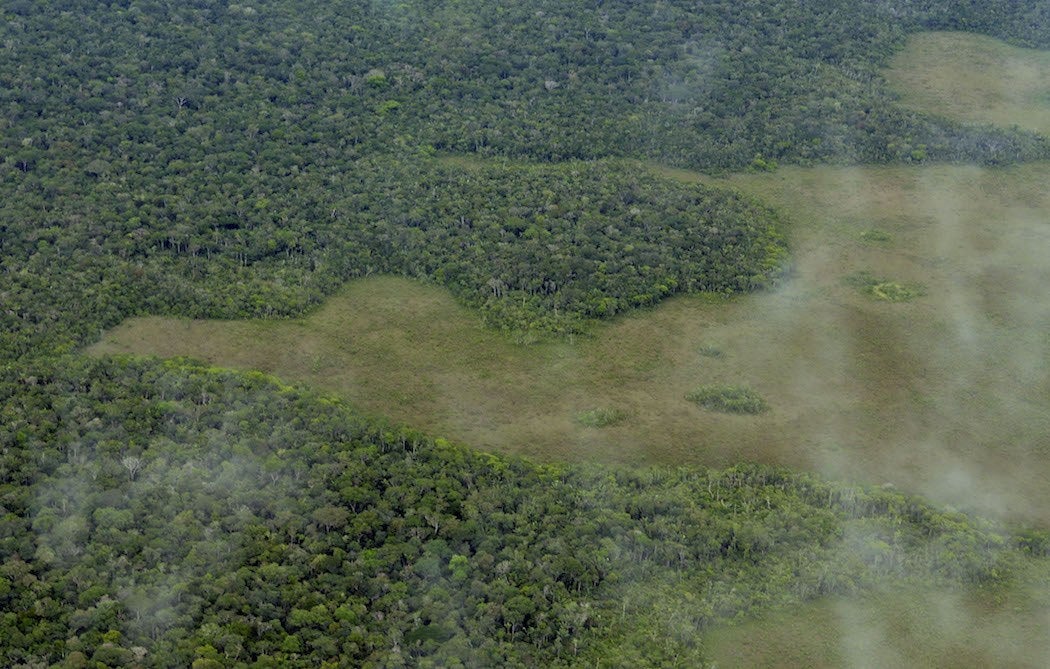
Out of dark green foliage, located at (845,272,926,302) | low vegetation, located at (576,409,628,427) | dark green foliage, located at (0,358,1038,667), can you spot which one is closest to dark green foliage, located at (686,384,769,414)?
low vegetation, located at (576,409,628,427)

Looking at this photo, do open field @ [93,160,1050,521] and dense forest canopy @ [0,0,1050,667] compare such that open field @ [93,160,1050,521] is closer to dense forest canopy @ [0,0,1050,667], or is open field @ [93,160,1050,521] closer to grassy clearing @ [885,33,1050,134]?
dense forest canopy @ [0,0,1050,667]

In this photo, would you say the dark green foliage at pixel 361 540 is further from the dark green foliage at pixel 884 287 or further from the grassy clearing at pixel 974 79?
the grassy clearing at pixel 974 79

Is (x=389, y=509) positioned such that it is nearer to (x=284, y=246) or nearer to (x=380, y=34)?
(x=284, y=246)

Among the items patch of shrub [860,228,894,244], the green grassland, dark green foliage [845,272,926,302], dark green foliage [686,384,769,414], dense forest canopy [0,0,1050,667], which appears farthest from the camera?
patch of shrub [860,228,894,244]

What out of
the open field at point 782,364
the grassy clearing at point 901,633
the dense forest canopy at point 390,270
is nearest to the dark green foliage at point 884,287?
the open field at point 782,364

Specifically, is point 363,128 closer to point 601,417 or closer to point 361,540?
point 601,417

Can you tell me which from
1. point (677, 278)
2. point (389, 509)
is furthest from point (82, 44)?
point (389, 509)

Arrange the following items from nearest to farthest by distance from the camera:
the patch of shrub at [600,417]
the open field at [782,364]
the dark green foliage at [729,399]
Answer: the open field at [782,364], the patch of shrub at [600,417], the dark green foliage at [729,399]
